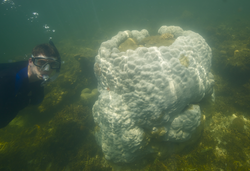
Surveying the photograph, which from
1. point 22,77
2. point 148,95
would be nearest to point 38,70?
point 22,77

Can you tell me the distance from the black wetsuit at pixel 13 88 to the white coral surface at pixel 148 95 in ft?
7.33

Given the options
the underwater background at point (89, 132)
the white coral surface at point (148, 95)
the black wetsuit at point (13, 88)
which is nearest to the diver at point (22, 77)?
the black wetsuit at point (13, 88)

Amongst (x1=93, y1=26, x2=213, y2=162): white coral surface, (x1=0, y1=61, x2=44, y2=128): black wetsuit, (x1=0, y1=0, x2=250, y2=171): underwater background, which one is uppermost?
(x1=0, y1=61, x2=44, y2=128): black wetsuit

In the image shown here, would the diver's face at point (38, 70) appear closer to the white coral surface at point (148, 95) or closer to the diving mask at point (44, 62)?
the diving mask at point (44, 62)

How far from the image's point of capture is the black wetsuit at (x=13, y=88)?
2722mm

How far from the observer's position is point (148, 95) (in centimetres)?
314

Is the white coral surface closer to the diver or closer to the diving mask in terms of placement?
the diving mask

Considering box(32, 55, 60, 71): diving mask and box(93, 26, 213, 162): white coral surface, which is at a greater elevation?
box(32, 55, 60, 71): diving mask

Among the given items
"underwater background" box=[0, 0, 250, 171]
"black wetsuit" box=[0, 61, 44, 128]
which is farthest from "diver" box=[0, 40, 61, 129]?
"underwater background" box=[0, 0, 250, 171]

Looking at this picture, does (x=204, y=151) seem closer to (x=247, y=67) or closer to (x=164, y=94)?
(x=164, y=94)

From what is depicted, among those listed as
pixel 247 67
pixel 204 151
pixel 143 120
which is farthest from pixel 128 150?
pixel 247 67

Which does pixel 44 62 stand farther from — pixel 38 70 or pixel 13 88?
pixel 13 88

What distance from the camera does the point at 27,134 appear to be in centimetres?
565

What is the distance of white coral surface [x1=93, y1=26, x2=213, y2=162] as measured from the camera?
318cm
